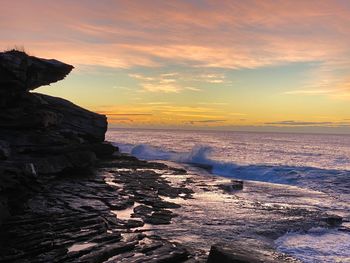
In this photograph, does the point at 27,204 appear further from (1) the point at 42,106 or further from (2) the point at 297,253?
(1) the point at 42,106

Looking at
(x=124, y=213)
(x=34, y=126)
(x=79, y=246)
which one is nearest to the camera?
(x=79, y=246)

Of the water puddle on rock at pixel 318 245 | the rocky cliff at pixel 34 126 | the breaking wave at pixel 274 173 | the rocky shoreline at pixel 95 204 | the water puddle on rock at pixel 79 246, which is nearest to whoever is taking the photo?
the water puddle on rock at pixel 79 246

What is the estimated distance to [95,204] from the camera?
20.9 meters

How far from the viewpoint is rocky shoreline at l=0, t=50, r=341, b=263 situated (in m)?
13.5

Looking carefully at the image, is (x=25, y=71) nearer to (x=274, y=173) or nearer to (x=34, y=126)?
(x=34, y=126)

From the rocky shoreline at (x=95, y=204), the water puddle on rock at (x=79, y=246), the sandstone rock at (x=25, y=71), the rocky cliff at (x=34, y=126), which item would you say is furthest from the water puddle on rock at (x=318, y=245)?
the sandstone rock at (x=25, y=71)

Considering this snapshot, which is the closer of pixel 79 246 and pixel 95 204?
pixel 79 246

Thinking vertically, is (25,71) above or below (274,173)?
above

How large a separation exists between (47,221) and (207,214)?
8.82m

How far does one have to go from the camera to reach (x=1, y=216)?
1584 centimetres

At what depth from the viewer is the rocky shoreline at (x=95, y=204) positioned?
44.3ft

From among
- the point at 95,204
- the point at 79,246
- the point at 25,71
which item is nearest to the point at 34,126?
the point at 25,71

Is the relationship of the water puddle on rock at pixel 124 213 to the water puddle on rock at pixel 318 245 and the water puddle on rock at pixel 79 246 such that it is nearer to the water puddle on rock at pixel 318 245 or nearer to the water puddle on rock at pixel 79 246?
the water puddle on rock at pixel 79 246

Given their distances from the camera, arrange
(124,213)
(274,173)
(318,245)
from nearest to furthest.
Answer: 1. (318,245)
2. (124,213)
3. (274,173)
